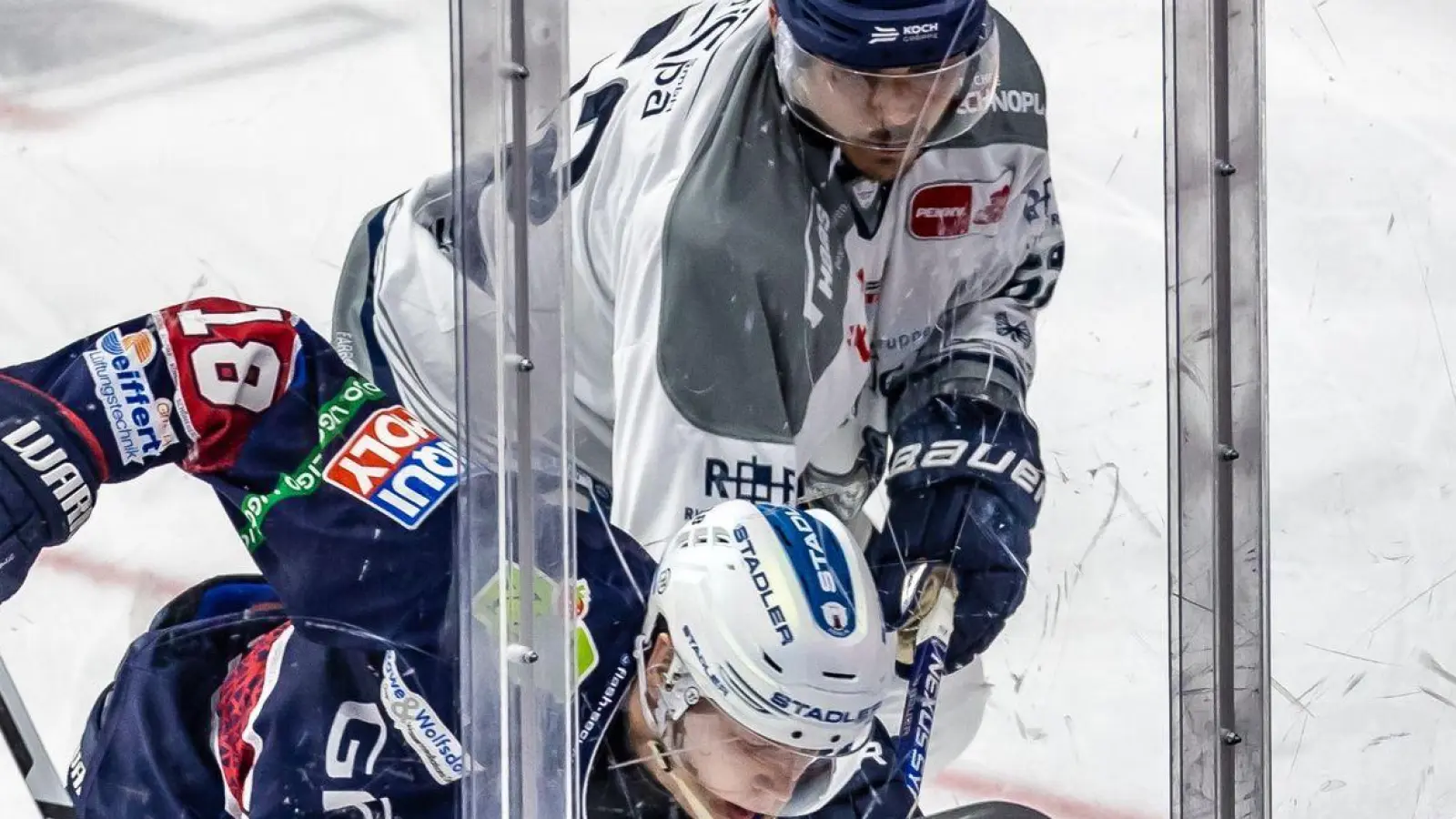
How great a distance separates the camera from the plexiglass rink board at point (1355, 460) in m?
1.64

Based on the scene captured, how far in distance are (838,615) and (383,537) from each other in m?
0.33

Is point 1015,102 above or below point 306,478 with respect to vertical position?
above

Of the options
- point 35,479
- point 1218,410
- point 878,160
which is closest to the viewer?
point 35,479

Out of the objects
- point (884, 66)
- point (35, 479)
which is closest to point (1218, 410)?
point (884, 66)

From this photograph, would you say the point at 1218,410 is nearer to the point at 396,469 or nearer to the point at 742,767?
the point at 742,767

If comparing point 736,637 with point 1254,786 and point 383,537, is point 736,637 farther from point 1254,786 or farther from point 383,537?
point 1254,786

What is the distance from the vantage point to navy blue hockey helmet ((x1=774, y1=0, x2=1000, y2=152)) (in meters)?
1.37

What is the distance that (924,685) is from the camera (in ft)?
4.70

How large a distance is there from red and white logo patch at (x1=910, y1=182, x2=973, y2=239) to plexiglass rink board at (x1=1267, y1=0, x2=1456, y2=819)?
343 millimetres

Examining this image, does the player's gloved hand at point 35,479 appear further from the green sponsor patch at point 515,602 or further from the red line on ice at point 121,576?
the green sponsor patch at point 515,602

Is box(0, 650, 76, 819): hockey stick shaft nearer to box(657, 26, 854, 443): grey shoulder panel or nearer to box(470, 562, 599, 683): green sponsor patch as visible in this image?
box(470, 562, 599, 683): green sponsor patch

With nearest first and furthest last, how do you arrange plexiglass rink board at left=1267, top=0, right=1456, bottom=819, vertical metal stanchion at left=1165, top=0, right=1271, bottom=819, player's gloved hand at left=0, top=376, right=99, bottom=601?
player's gloved hand at left=0, top=376, right=99, bottom=601, vertical metal stanchion at left=1165, top=0, right=1271, bottom=819, plexiglass rink board at left=1267, top=0, right=1456, bottom=819

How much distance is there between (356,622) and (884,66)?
1.80 feet

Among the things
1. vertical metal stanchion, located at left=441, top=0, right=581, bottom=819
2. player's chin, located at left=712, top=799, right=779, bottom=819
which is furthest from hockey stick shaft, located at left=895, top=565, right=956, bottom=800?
vertical metal stanchion, located at left=441, top=0, right=581, bottom=819
